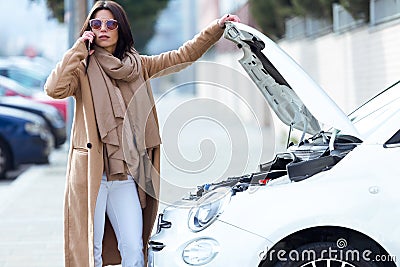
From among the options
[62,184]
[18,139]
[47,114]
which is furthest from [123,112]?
[47,114]

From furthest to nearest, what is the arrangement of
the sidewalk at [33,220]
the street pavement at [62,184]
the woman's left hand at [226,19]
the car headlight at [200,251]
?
the sidewalk at [33,220]
the street pavement at [62,184]
the woman's left hand at [226,19]
the car headlight at [200,251]

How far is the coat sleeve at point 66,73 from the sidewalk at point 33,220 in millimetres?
2351

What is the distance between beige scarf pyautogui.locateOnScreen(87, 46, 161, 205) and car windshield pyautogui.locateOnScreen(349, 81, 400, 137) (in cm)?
124

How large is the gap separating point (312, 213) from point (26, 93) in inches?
593

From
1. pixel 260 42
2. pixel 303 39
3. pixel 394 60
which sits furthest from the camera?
pixel 303 39

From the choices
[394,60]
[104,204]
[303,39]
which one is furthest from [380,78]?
[104,204]

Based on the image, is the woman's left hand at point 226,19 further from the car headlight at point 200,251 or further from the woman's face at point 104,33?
the car headlight at point 200,251

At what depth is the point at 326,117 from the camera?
4719 mm

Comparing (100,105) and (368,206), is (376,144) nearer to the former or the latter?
(368,206)

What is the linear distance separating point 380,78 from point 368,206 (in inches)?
343

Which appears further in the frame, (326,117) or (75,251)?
(75,251)

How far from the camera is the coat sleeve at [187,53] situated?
5.71 meters

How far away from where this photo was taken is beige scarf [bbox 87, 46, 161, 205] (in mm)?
5281

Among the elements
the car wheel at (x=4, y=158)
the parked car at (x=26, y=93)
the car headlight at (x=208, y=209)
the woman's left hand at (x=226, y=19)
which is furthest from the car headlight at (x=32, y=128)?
the car headlight at (x=208, y=209)
